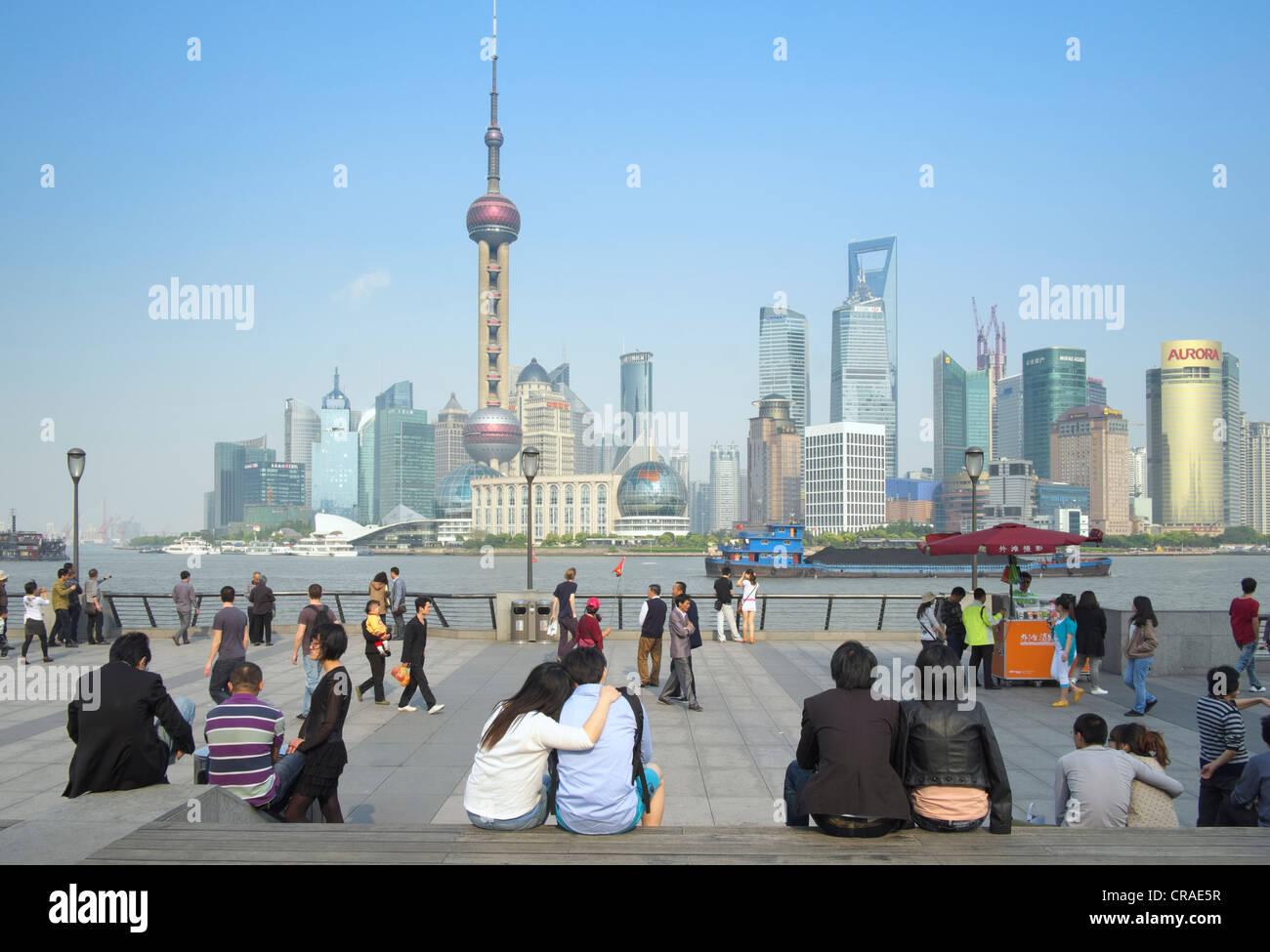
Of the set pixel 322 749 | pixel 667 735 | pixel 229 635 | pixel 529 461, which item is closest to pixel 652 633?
pixel 667 735

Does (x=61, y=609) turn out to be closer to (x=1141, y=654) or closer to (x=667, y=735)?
(x=667, y=735)

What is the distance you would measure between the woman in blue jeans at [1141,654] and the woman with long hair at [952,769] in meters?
8.75

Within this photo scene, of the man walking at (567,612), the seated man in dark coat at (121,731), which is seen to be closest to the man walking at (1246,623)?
the man walking at (567,612)

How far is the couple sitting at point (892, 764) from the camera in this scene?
15.8ft

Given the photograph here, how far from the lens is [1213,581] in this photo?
3671 inches

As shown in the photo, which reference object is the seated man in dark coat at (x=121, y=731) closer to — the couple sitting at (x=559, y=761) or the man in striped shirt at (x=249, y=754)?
the man in striped shirt at (x=249, y=754)

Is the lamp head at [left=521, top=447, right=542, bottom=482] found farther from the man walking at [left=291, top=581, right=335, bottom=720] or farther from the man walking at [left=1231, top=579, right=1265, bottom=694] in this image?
the man walking at [left=1231, top=579, right=1265, bottom=694]

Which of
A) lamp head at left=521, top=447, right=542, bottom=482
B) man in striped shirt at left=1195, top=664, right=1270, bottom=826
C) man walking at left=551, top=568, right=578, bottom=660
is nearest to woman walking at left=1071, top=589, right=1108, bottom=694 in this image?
man in striped shirt at left=1195, top=664, right=1270, bottom=826

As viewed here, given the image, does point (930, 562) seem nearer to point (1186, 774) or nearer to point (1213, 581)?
point (1213, 581)

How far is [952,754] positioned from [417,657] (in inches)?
340
